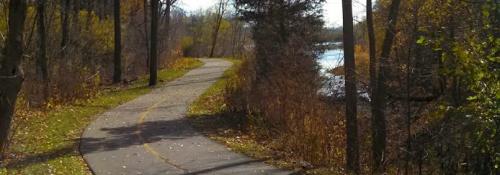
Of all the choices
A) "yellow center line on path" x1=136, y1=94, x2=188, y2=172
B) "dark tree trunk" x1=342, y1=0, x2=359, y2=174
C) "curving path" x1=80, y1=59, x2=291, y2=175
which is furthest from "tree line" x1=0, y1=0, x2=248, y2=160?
"dark tree trunk" x1=342, y1=0, x2=359, y2=174

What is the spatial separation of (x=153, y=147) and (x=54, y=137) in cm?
312

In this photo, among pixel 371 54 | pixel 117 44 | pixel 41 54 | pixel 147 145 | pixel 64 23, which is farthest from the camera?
pixel 117 44

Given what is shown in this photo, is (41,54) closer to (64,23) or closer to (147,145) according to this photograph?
(64,23)

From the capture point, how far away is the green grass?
436 inches

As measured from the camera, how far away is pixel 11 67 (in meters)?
11.8

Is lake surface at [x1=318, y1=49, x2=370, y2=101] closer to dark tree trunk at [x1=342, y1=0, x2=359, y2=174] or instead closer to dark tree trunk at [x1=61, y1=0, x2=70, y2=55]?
dark tree trunk at [x1=342, y1=0, x2=359, y2=174]

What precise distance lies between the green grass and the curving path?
326mm

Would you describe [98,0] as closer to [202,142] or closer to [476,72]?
[202,142]

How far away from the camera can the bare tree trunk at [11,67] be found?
38.0 ft

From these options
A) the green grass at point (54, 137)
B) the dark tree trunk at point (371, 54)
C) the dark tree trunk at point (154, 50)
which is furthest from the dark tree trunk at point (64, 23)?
the dark tree trunk at point (371, 54)

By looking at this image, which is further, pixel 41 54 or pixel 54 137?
pixel 41 54

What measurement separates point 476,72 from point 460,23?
2052 mm

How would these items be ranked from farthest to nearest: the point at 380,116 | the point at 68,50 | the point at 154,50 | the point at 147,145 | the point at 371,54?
the point at 154,50, the point at 68,50, the point at 147,145, the point at 371,54, the point at 380,116

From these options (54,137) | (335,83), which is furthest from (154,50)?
(335,83)
